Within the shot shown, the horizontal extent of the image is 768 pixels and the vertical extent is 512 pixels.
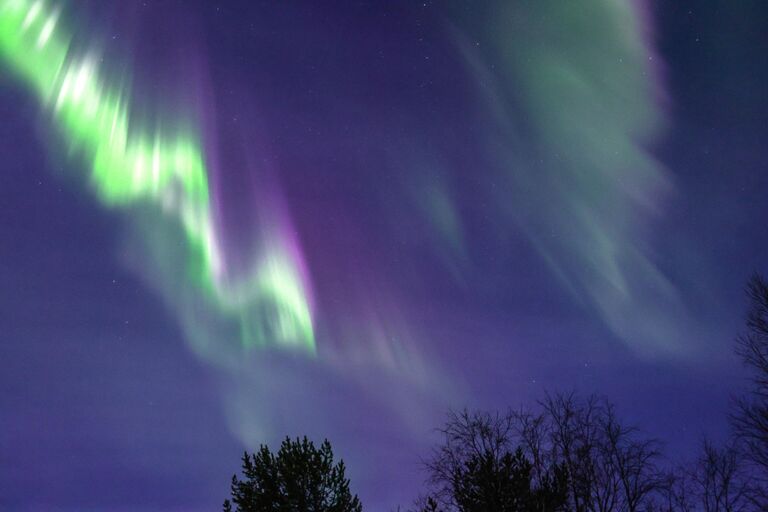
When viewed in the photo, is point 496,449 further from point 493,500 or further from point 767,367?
point 767,367

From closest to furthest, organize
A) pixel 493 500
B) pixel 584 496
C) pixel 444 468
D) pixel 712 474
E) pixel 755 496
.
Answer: pixel 755 496
pixel 493 500
pixel 444 468
pixel 584 496
pixel 712 474

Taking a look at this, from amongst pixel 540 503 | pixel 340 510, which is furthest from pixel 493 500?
pixel 340 510

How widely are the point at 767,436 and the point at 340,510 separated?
1884cm

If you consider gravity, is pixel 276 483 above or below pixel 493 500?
above

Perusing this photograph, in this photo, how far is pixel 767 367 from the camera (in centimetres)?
2050

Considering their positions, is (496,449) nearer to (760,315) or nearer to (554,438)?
(554,438)

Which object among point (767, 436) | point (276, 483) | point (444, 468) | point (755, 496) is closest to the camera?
point (767, 436)

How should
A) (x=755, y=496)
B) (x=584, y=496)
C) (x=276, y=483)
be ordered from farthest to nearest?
(x=276, y=483), (x=584, y=496), (x=755, y=496)

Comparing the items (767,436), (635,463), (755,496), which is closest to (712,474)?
(635,463)

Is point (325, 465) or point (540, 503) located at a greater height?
point (325, 465)

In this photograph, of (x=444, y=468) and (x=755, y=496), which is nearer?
(x=755, y=496)

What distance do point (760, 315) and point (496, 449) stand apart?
38.5 ft

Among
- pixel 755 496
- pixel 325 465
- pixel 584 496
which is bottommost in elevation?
pixel 755 496

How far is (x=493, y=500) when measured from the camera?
2267 centimetres
